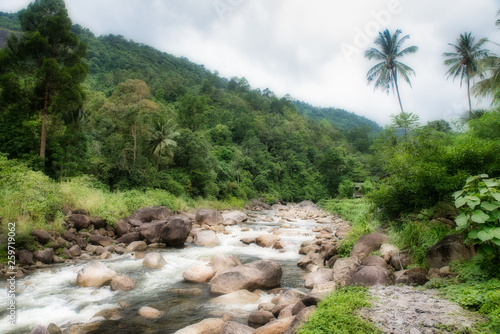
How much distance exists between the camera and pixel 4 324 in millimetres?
5348

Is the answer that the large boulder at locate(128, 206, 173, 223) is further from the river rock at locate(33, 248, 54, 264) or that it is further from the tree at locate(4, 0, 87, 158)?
the tree at locate(4, 0, 87, 158)

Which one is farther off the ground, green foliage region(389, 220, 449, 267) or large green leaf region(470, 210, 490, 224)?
large green leaf region(470, 210, 490, 224)

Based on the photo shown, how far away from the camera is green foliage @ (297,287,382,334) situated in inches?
140

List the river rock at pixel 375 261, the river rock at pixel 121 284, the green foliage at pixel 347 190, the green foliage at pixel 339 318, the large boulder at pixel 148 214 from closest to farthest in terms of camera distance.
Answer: the green foliage at pixel 339 318 → the river rock at pixel 375 261 → the river rock at pixel 121 284 → the large boulder at pixel 148 214 → the green foliage at pixel 347 190

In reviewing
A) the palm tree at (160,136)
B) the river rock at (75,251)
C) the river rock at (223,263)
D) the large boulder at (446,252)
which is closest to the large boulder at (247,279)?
the river rock at (223,263)

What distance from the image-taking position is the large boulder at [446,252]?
5719mm

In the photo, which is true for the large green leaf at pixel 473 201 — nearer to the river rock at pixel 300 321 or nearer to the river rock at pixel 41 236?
the river rock at pixel 300 321

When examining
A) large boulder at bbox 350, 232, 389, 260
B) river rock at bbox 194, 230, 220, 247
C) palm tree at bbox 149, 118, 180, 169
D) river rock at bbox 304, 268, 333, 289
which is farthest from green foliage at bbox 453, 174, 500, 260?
palm tree at bbox 149, 118, 180, 169

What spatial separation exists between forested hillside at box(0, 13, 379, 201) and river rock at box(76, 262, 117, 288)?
504 inches

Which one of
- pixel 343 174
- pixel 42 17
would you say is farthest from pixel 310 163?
pixel 42 17

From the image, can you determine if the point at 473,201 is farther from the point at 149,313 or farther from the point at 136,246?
the point at 136,246

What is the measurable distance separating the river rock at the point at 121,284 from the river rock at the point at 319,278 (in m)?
4.80

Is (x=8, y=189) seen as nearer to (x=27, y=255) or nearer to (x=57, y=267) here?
(x=27, y=255)

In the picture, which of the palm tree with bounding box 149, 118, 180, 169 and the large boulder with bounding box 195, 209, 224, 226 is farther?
the palm tree with bounding box 149, 118, 180, 169
